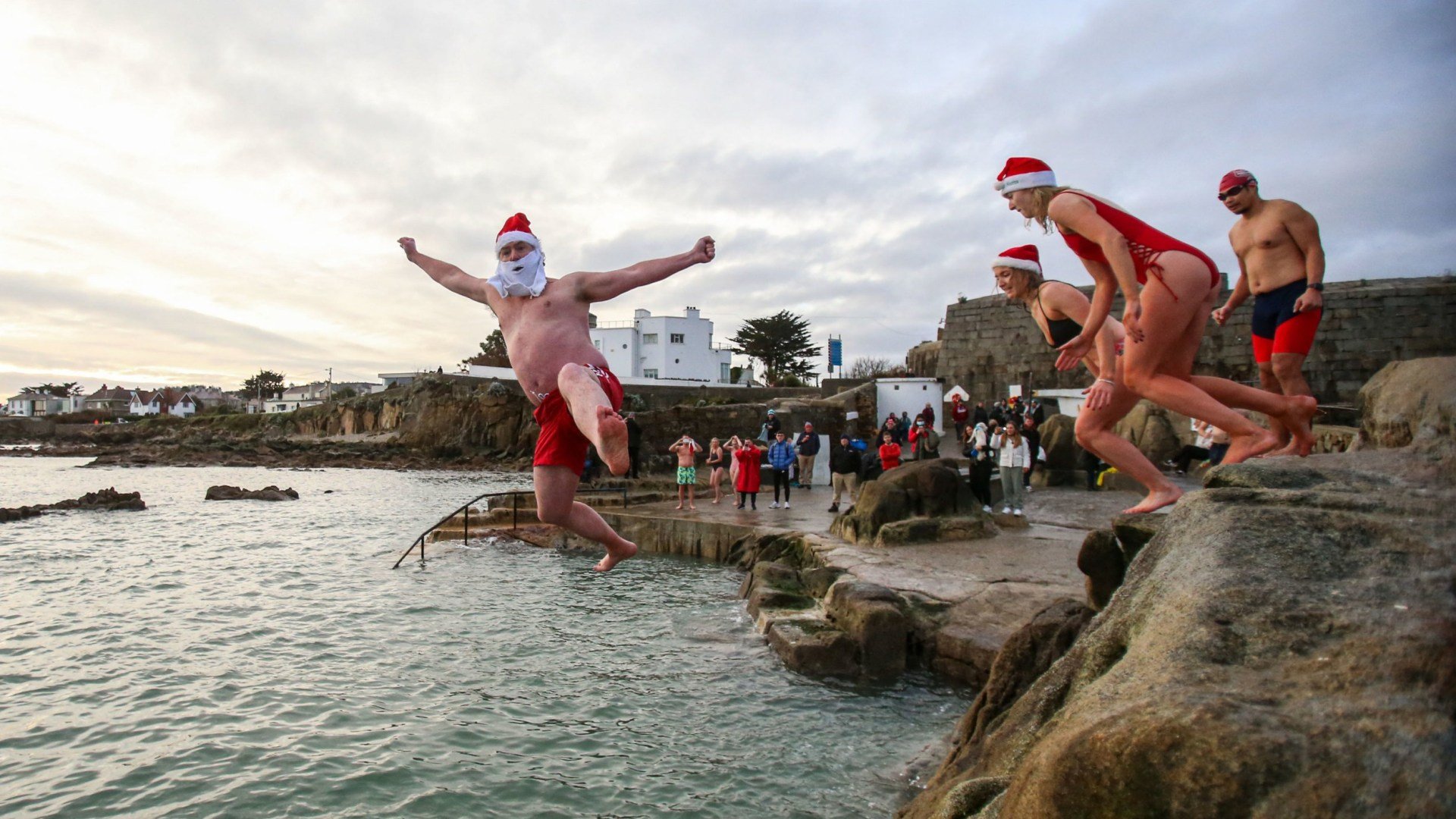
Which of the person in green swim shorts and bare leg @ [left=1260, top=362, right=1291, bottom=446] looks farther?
the person in green swim shorts

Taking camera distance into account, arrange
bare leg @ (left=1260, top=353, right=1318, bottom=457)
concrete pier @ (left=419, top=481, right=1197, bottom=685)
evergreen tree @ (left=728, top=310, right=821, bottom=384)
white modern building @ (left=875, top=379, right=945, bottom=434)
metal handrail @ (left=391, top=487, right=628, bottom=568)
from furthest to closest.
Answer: evergreen tree @ (left=728, top=310, right=821, bottom=384) → white modern building @ (left=875, top=379, right=945, bottom=434) → metal handrail @ (left=391, top=487, right=628, bottom=568) → concrete pier @ (left=419, top=481, right=1197, bottom=685) → bare leg @ (left=1260, top=353, right=1318, bottom=457)

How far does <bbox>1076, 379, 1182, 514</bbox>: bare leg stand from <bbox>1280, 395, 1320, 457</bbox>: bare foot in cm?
68

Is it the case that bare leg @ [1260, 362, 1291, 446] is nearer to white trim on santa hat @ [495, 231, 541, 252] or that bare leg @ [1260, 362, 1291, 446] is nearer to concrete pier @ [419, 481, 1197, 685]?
concrete pier @ [419, 481, 1197, 685]

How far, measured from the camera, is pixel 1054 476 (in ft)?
62.2

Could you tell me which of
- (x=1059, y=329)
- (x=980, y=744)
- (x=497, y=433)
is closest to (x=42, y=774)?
(x=980, y=744)

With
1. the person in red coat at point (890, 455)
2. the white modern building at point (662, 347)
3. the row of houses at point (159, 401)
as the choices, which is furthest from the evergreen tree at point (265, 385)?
the person in red coat at point (890, 455)

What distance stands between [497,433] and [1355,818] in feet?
169

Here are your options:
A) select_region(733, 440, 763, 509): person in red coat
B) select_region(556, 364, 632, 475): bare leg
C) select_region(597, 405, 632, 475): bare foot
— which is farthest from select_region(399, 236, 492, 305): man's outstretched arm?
select_region(733, 440, 763, 509): person in red coat

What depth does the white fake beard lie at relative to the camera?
4746 millimetres

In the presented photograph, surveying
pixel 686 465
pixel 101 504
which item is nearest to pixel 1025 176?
pixel 686 465

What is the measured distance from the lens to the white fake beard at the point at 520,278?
187 inches

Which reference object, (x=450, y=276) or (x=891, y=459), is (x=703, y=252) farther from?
(x=891, y=459)

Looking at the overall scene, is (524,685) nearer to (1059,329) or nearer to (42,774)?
(42,774)

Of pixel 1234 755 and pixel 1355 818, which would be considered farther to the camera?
pixel 1234 755
